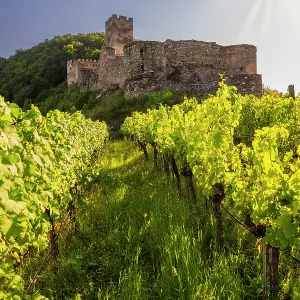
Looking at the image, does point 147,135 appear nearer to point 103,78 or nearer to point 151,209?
point 151,209

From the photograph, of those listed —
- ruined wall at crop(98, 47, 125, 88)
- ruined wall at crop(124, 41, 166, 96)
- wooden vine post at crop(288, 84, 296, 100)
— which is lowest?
wooden vine post at crop(288, 84, 296, 100)

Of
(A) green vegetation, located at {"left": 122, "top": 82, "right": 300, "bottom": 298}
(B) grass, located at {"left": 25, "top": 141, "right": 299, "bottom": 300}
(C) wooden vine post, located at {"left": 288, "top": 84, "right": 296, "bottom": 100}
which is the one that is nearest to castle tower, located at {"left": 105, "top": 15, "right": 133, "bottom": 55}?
(C) wooden vine post, located at {"left": 288, "top": 84, "right": 296, "bottom": 100}

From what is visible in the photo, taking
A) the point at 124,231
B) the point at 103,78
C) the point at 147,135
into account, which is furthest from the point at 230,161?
the point at 103,78

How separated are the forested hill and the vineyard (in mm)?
42848

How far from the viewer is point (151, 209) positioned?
21.3ft

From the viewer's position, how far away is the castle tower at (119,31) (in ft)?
128

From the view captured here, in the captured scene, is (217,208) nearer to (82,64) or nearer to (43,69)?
(82,64)


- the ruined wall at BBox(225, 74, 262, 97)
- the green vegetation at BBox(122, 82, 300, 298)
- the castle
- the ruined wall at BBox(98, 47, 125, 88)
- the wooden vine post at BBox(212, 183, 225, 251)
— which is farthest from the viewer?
the ruined wall at BBox(98, 47, 125, 88)

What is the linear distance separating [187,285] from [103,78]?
3220 centimetres

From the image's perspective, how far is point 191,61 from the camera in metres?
31.2

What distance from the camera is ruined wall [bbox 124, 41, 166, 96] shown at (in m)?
25.6

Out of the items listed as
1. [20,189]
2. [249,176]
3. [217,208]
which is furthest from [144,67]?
[20,189]

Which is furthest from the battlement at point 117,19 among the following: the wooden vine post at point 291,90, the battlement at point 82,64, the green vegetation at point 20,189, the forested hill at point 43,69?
the green vegetation at point 20,189

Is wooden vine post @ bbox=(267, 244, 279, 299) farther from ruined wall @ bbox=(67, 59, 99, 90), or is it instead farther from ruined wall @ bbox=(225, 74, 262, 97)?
ruined wall @ bbox=(67, 59, 99, 90)
